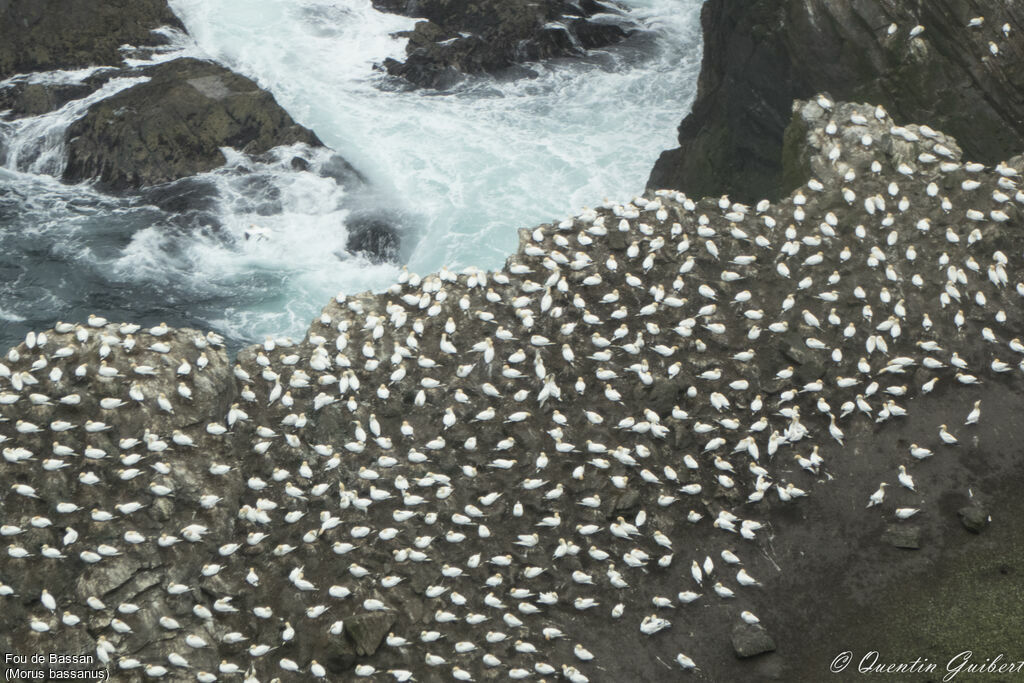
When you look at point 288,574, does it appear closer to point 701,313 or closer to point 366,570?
point 366,570

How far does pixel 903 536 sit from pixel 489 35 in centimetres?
3627

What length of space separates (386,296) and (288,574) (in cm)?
746

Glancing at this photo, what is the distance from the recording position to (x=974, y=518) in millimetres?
21109

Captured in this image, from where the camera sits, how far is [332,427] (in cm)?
2311

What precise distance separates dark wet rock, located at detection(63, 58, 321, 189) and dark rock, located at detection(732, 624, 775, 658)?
97.0ft

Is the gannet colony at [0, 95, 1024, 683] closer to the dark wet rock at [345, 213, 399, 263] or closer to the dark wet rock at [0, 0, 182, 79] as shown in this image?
the dark wet rock at [345, 213, 399, 263]

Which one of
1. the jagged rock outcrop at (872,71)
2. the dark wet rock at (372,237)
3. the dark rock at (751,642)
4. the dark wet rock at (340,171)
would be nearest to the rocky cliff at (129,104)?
the dark wet rock at (340,171)

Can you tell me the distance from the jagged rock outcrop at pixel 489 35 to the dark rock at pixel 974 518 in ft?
113

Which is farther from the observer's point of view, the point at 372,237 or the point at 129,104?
the point at 129,104

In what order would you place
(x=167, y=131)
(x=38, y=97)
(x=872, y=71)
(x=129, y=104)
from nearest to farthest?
(x=872, y=71) → (x=167, y=131) → (x=129, y=104) → (x=38, y=97)

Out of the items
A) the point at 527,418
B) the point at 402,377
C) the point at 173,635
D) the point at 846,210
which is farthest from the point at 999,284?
the point at 173,635

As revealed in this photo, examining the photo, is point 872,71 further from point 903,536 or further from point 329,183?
point 329,183

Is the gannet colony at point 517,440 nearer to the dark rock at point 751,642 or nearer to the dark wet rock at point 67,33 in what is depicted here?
the dark rock at point 751,642

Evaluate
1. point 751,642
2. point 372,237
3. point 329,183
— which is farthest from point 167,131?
point 751,642
